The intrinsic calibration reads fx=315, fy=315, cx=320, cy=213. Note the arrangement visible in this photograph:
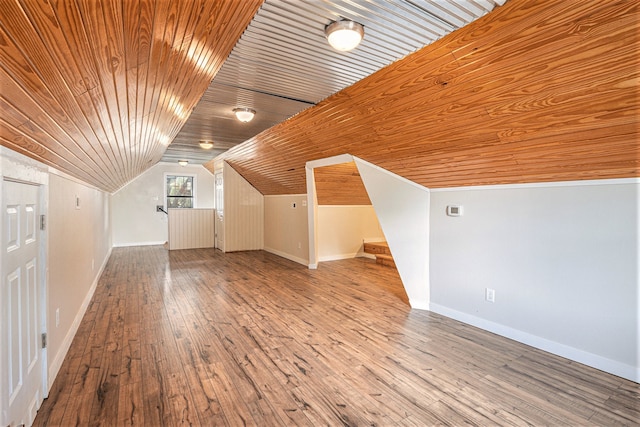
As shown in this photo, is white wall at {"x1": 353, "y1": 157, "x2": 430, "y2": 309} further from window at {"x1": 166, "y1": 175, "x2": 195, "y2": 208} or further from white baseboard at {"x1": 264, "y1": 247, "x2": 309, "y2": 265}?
window at {"x1": 166, "y1": 175, "x2": 195, "y2": 208}

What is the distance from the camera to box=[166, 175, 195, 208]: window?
960 centimetres

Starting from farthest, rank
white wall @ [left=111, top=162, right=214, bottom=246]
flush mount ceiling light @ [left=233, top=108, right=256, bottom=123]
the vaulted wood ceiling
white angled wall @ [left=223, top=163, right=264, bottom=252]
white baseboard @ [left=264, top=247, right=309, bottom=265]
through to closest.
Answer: white wall @ [left=111, top=162, right=214, bottom=246], white angled wall @ [left=223, top=163, right=264, bottom=252], white baseboard @ [left=264, top=247, right=309, bottom=265], flush mount ceiling light @ [left=233, top=108, right=256, bottom=123], the vaulted wood ceiling

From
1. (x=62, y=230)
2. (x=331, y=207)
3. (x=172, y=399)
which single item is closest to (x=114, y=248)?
(x=331, y=207)

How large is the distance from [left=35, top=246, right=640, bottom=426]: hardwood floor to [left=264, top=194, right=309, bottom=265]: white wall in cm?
261

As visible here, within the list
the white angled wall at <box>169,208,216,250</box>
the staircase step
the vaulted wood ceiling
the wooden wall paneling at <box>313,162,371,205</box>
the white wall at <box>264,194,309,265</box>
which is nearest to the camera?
the vaulted wood ceiling

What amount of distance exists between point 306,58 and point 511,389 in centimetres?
267

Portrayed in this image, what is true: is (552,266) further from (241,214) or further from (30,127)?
(241,214)

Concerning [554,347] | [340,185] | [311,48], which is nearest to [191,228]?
[340,185]

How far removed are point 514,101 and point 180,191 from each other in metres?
9.52

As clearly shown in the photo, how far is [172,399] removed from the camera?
2.03 metres

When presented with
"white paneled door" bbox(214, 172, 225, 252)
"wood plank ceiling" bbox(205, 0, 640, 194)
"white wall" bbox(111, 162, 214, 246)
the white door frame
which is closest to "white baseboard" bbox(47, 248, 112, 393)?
the white door frame

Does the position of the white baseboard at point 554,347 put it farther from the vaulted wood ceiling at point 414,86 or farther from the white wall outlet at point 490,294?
the vaulted wood ceiling at point 414,86

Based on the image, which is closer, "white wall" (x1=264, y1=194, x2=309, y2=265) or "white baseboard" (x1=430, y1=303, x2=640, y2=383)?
"white baseboard" (x1=430, y1=303, x2=640, y2=383)

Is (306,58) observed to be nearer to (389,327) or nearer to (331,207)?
(389,327)
